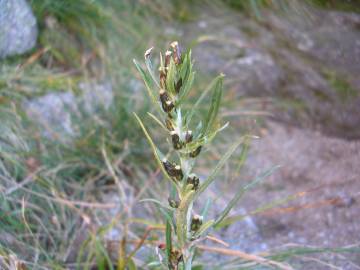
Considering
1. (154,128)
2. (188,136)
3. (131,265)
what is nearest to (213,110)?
(188,136)

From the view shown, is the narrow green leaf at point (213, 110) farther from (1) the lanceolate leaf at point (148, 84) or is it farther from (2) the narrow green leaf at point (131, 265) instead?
(2) the narrow green leaf at point (131, 265)

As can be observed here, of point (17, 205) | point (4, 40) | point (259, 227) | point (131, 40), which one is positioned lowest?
point (259, 227)

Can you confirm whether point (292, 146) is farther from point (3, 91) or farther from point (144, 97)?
point (3, 91)

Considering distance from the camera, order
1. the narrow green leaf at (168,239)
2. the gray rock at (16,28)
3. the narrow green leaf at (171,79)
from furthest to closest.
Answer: the gray rock at (16,28), the narrow green leaf at (168,239), the narrow green leaf at (171,79)

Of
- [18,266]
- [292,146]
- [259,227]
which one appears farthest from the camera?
[292,146]

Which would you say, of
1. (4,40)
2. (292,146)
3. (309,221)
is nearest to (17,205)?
(4,40)

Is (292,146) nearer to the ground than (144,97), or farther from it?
nearer to the ground

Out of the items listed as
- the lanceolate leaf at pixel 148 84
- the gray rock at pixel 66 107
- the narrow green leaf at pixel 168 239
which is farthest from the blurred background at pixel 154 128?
the lanceolate leaf at pixel 148 84

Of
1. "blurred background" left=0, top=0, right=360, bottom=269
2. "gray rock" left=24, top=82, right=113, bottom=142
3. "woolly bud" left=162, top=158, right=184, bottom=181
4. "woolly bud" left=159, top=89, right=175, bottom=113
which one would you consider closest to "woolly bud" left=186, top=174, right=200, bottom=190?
"woolly bud" left=162, top=158, right=184, bottom=181
